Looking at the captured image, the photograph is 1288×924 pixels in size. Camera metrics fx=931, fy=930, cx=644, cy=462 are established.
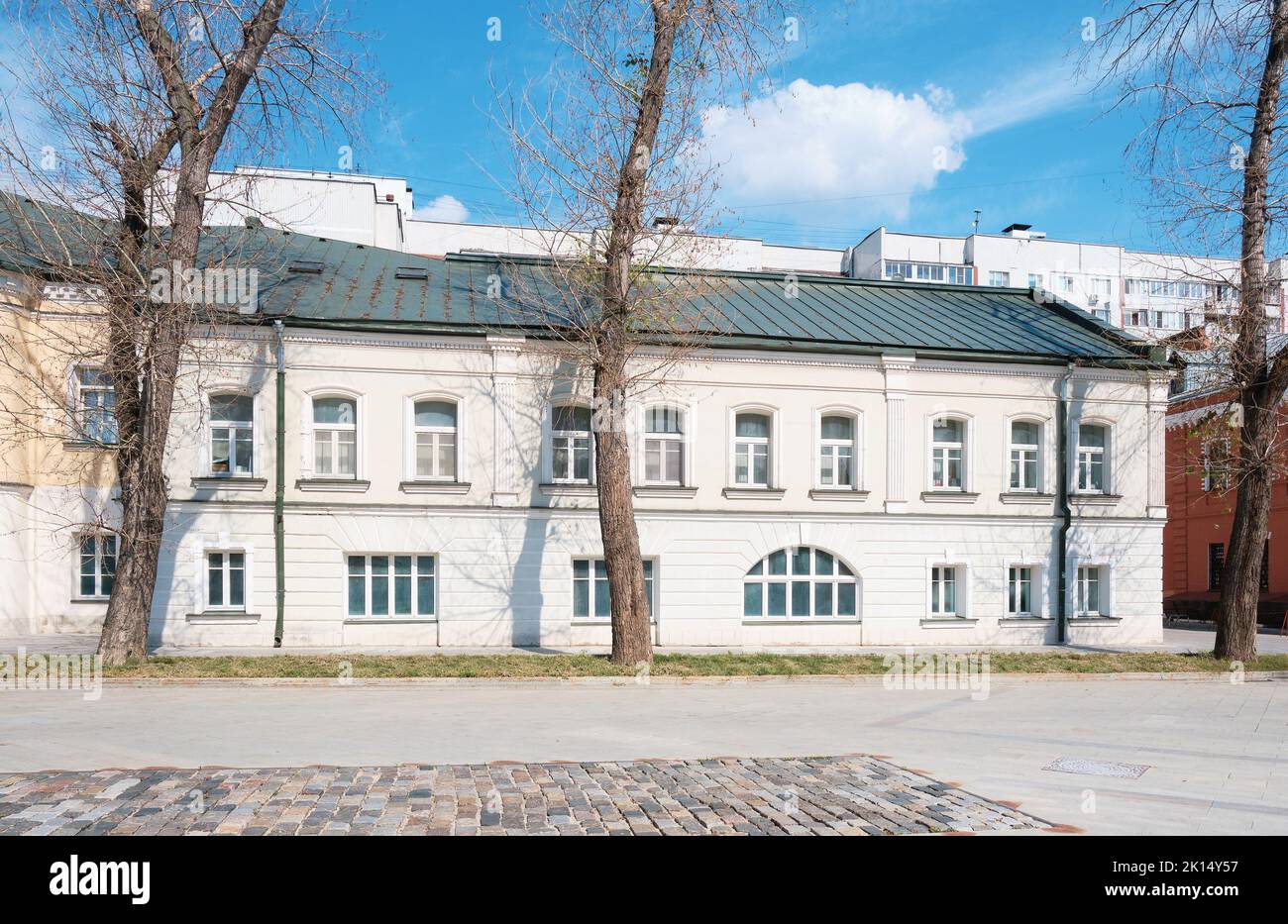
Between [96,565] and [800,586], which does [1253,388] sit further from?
[96,565]

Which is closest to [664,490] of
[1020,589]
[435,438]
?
[435,438]

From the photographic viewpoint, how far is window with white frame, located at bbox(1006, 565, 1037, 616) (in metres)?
21.7

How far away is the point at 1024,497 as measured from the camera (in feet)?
71.1

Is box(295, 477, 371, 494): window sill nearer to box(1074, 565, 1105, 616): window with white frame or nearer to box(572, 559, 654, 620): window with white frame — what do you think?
box(572, 559, 654, 620): window with white frame

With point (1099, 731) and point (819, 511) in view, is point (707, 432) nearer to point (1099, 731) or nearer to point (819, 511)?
point (819, 511)

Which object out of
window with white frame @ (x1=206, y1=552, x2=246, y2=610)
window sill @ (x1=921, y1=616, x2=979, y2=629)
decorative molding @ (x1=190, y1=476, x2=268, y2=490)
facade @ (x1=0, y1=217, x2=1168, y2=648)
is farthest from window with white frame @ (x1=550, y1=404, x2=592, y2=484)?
window sill @ (x1=921, y1=616, x2=979, y2=629)

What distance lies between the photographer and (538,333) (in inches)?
760

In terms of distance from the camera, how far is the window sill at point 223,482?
18.4 metres

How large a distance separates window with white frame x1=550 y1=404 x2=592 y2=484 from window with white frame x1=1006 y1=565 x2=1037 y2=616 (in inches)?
402

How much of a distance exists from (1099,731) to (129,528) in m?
14.3

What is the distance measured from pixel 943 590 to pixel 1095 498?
4383 mm

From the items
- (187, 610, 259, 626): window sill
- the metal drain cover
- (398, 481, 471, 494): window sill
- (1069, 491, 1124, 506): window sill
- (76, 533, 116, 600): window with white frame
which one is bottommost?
(187, 610, 259, 626): window sill

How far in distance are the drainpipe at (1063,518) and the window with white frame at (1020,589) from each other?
58cm
